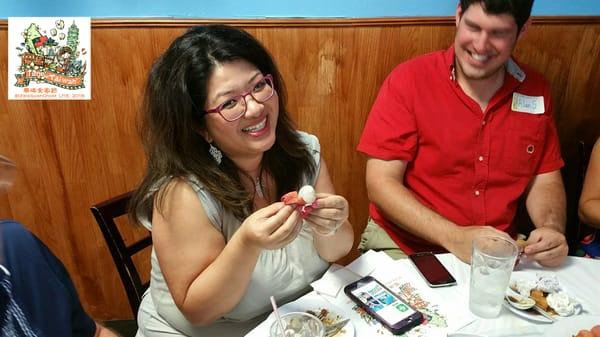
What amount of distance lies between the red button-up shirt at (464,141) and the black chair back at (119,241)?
1010 millimetres

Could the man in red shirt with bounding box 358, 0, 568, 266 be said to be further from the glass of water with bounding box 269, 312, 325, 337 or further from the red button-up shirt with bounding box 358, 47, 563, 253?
the glass of water with bounding box 269, 312, 325, 337

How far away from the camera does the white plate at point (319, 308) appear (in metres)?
1.06

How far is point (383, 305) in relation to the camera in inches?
43.6

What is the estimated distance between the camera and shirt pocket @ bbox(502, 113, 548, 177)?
6.00 ft

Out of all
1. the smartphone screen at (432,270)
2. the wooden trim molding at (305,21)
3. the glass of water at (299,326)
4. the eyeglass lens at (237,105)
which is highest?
the wooden trim molding at (305,21)

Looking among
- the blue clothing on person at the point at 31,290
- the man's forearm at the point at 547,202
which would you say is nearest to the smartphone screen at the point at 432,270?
the man's forearm at the point at 547,202

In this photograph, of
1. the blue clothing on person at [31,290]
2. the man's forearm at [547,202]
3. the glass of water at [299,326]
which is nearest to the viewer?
the blue clothing on person at [31,290]

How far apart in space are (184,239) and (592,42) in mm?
2186

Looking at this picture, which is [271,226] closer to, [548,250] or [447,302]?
[447,302]

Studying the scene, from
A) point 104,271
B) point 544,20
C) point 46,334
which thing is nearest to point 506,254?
point 46,334

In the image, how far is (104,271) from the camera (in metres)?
2.59

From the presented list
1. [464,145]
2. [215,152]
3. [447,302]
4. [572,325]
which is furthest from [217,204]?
[464,145]

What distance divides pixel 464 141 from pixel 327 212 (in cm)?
89

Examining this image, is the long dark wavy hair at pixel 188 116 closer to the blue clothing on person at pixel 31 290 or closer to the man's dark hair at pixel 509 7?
the blue clothing on person at pixel 31 290
